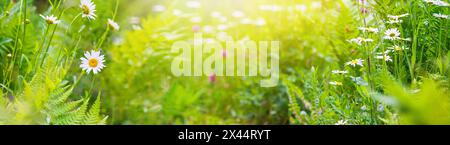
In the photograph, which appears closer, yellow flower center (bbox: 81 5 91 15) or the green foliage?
the green foliage

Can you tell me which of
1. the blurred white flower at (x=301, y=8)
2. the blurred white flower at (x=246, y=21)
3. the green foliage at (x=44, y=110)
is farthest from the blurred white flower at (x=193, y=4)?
the green foliage at (x=44, y=110)

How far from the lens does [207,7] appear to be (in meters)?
4.16

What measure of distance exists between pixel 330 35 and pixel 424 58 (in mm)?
841

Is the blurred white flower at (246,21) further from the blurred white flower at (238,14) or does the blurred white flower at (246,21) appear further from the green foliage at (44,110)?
the green foliage at (44,110)

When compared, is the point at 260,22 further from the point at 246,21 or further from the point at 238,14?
the point at 238,14

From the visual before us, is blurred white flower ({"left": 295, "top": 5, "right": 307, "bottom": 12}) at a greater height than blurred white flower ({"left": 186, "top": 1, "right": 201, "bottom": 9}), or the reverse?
blurred white flower ({"left": 186, "top": 1, "right": 201, "bottom": 9})

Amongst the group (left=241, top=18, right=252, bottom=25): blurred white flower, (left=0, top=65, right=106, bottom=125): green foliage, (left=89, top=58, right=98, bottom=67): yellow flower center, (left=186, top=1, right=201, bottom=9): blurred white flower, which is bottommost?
(left=0, top=65, right=106, bottom=125): green foliage

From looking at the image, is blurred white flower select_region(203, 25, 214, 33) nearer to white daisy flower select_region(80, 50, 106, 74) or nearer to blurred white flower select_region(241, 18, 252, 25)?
blurred white flower select_region(241, 18, 252, 25)

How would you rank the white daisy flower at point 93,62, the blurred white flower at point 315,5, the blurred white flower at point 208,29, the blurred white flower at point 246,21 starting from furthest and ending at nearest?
the blurred white flower at point 208,29, the blurred white flower at point 246,21, the blurred white flower at point 315,5, the white daisy flower at point 93,62

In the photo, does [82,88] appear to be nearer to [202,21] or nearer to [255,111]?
[255,111]

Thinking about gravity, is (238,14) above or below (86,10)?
above

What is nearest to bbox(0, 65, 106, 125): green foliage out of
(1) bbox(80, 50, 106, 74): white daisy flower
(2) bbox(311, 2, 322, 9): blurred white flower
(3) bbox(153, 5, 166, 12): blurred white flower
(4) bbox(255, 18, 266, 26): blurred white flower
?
(1) bbox(80, 50, 106, 74): white daisy flower

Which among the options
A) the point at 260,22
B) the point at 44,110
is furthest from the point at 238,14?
the point at 44,110
